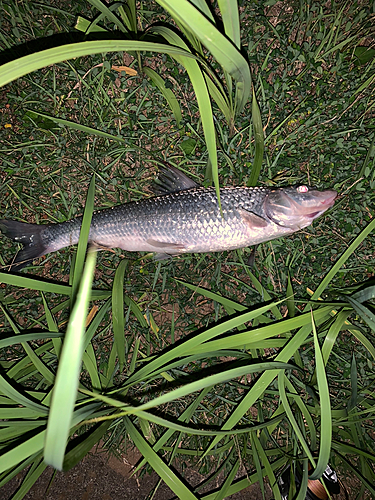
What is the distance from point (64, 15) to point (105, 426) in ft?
10.0

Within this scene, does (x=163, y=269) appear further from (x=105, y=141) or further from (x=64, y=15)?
(x=64, y=15)

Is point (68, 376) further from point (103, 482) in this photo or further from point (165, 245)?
point (103, 482)

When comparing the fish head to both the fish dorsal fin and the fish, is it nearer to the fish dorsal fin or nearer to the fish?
the fish

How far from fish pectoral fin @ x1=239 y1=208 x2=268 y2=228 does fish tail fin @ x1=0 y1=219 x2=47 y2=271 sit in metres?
1.50

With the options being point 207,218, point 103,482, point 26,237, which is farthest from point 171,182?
point 103,482

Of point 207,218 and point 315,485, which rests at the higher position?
point 207,218

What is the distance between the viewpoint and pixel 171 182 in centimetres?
243

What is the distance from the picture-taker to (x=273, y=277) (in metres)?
2.61

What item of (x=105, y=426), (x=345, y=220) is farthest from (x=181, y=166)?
(x=105, y=426)

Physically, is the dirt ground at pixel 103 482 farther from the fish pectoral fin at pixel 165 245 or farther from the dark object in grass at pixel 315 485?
the fish pectoral fin at pixel 165 245

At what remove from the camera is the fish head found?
221 cm

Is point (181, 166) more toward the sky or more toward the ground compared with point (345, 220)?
more toward the sky

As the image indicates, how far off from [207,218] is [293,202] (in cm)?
60

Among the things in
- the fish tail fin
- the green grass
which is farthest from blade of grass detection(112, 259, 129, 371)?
the fish tail fin
